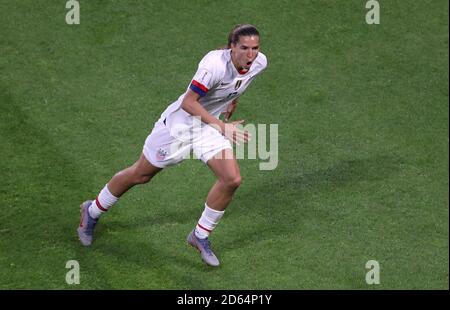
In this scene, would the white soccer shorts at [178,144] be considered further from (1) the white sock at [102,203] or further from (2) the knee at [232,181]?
(1) the white sock at [102,203]

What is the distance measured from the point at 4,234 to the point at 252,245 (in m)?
2.02

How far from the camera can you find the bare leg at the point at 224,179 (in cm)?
727

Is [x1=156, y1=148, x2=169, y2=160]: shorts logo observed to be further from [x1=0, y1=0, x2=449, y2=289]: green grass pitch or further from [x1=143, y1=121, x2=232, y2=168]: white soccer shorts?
[x1=0, y1=0, x2=449, y2=289]: green grass pitch

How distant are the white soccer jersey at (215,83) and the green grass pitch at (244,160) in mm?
1032

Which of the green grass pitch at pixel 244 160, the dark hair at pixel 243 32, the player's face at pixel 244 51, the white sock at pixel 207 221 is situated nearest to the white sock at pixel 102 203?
the green grass pitch at pixel 244 160

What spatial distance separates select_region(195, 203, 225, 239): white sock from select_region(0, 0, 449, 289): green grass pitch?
0.26m

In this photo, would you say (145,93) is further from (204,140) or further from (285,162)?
(204,140)

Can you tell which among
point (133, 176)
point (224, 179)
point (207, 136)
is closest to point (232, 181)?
point (224, 179)

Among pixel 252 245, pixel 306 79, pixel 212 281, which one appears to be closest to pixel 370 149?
pixel 306 79

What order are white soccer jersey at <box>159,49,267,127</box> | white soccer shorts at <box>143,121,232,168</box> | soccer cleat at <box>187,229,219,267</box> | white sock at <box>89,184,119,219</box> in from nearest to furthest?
white soccer jersey at <box>159,49,267,127</box> → white soccer shorts at <box>143,121,232,168</box> → soccer cleat at <box>187,229,219,267</box> → white sock at <box>89,184,119,219</box>

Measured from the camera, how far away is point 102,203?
7.76 meters

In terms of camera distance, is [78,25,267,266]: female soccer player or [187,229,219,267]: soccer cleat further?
[187,229,219,267]: soccer cleat

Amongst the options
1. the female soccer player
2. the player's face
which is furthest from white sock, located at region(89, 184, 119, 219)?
the player's face

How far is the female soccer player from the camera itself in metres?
7.25
